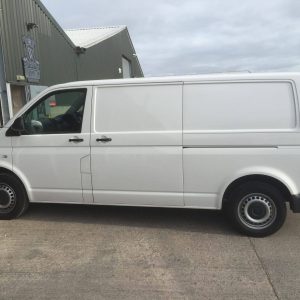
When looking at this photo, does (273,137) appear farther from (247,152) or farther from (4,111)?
(4,111)

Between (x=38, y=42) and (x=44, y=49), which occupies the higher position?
(x=38, y=42)

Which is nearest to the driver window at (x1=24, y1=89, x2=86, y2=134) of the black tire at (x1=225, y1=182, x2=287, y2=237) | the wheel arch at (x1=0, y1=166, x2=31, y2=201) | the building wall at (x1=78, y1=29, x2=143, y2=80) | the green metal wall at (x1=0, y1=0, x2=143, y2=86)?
the wheel arch at (x1=0, y1=166, x2=31, y2=201)

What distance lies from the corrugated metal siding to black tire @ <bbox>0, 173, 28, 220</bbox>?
7731 millimetres

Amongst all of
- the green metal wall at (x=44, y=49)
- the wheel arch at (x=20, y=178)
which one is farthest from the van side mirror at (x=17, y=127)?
the green metal wall at (x=44, y=49)

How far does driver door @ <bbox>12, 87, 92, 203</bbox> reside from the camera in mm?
5750

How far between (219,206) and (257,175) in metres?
0.61

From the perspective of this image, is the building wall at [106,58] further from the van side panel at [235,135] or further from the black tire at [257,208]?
the black tire at [257,208]

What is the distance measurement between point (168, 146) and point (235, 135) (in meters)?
0.83

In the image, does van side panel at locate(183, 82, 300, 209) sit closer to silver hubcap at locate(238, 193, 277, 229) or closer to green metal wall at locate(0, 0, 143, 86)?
silver hubcap at locate(238, 193, 277, 229)

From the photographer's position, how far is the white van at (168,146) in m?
5.17

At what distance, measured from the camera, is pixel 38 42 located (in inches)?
639

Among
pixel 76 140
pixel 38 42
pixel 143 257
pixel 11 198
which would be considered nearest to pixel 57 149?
pixel 76 140

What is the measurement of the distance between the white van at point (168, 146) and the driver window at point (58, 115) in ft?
0.05

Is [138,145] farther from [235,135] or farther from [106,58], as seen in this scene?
[106,58]
